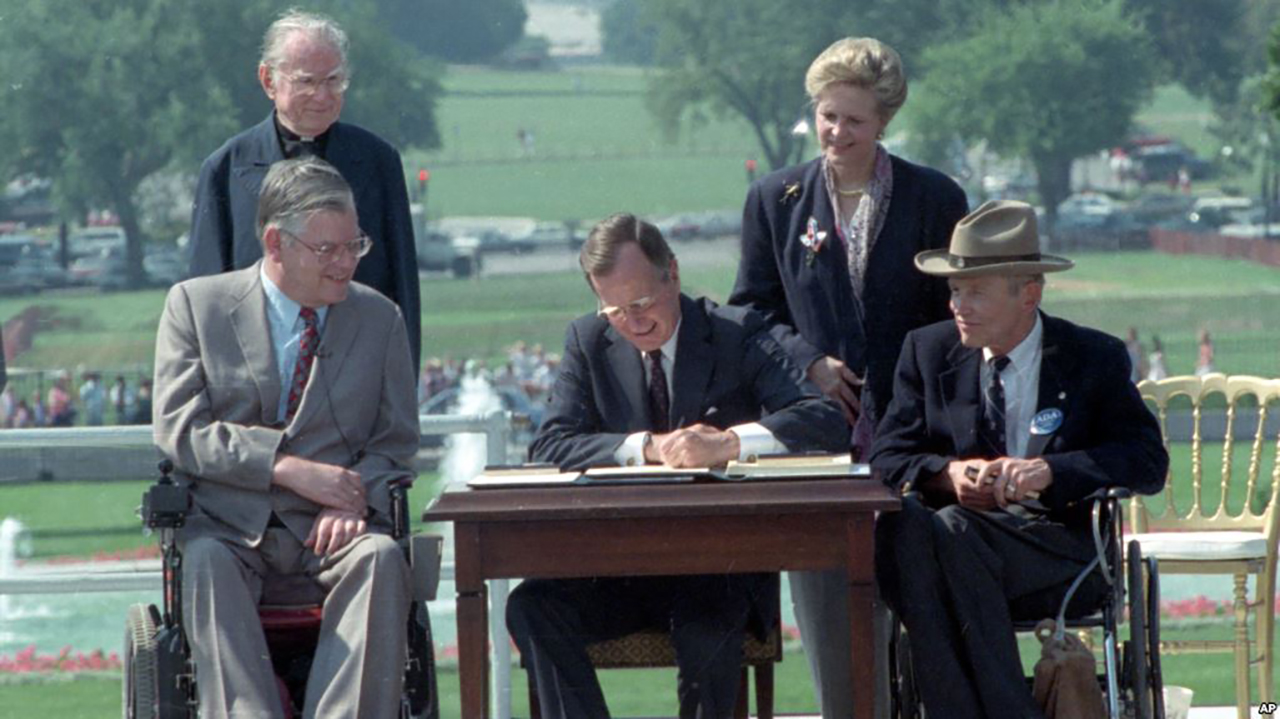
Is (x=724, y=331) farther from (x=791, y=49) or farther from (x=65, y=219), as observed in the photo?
(x=65, y=219)

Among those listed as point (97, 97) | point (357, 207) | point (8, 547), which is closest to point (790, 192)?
point (357, 207)

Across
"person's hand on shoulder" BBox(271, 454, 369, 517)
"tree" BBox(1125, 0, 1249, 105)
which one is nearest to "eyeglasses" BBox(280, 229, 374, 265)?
"person's hand on shoulder" BBox(271, 454, 369, 517)

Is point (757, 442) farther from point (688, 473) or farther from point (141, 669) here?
point (141, 669)

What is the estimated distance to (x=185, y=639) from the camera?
11.3ft

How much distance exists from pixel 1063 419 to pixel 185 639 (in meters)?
1.63

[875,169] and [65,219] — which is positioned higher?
[65,219]

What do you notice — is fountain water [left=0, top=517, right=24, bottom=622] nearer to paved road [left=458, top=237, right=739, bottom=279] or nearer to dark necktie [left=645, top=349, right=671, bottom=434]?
paved road [left=458, top=237, right=739, bottom=279]

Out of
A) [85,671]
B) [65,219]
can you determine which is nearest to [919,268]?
[85,671]

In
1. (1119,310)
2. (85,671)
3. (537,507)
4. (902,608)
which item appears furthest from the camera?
(1119,310)

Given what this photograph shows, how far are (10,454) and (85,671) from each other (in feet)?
61.8

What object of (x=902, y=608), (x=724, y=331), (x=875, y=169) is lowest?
(x=902, y=608)

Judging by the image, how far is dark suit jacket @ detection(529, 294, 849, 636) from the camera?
147 inches

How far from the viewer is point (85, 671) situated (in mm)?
15695

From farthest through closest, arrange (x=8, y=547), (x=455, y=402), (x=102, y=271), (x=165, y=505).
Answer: (x=102, y=271)
(x=455, y=402)
(x=8, y=547)
(x=165, y=505)
